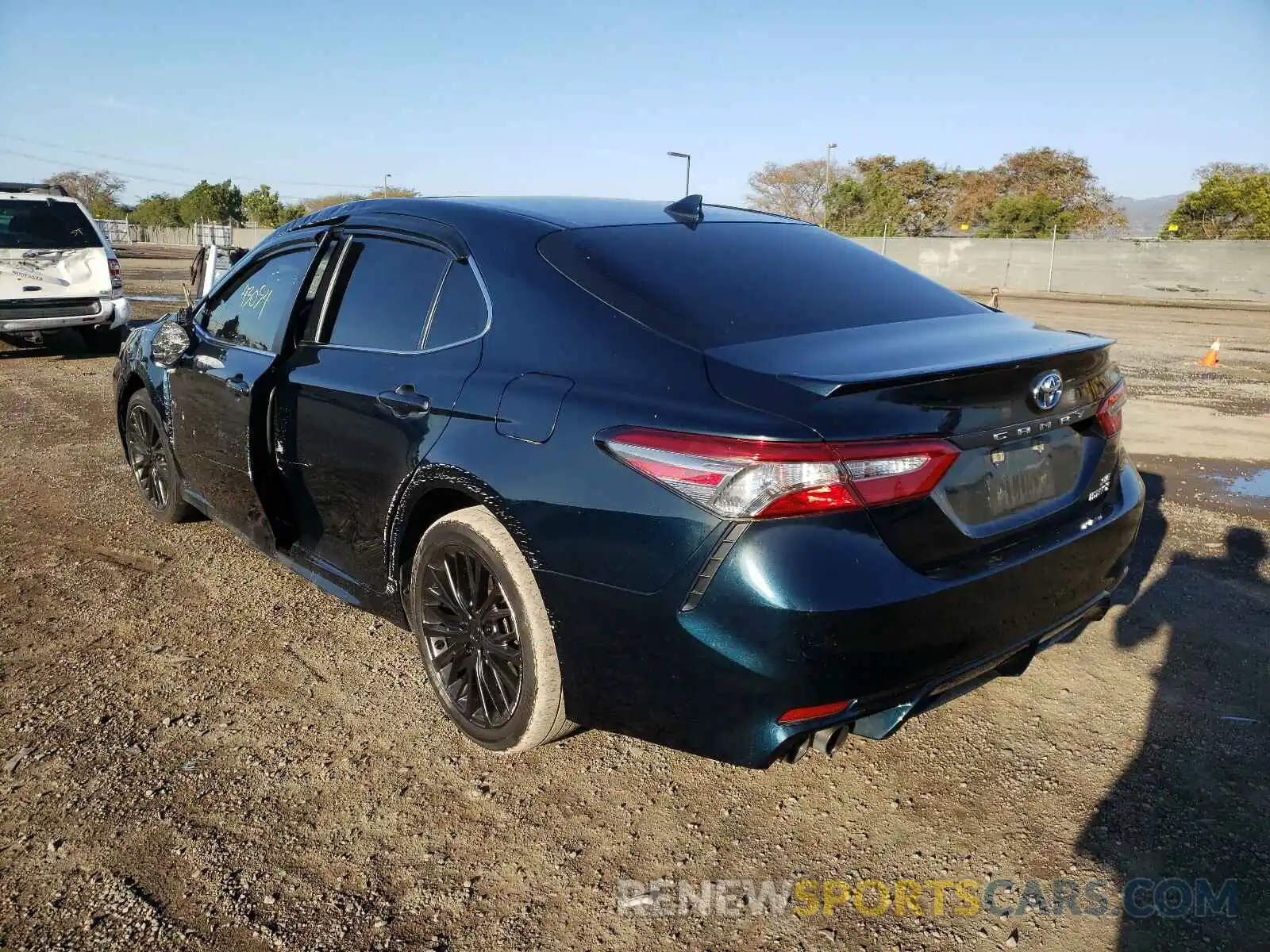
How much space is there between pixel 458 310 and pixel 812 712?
160 cm

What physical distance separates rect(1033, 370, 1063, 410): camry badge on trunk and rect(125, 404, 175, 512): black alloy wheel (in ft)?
13.2

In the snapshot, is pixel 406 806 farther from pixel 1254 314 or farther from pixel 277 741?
pixel 1254 314

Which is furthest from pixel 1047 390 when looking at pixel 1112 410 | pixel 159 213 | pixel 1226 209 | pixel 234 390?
pixel 159 213

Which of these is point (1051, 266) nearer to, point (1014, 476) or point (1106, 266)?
point (1106, 266)

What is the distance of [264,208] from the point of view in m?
83.8

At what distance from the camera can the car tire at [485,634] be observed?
250 centimetres

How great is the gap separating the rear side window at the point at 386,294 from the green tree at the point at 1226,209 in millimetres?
41373

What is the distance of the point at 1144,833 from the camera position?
2455 mm

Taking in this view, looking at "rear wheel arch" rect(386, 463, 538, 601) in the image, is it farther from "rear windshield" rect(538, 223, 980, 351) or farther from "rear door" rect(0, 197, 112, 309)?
"rear door" rect(0, 197, 112, 309)

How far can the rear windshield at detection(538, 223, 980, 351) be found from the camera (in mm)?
2500

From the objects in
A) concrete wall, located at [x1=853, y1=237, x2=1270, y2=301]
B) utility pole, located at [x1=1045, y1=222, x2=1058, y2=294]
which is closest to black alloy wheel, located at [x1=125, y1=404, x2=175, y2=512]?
concrete wall, located at [x1=853, y1=237, x2=1270, y2=301]

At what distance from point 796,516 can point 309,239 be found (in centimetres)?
252

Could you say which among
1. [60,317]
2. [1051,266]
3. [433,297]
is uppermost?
[1051,266]

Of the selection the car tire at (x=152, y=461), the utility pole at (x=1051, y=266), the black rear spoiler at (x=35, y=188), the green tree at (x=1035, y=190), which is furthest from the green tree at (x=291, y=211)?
the car tire at (x=152, y=461)
